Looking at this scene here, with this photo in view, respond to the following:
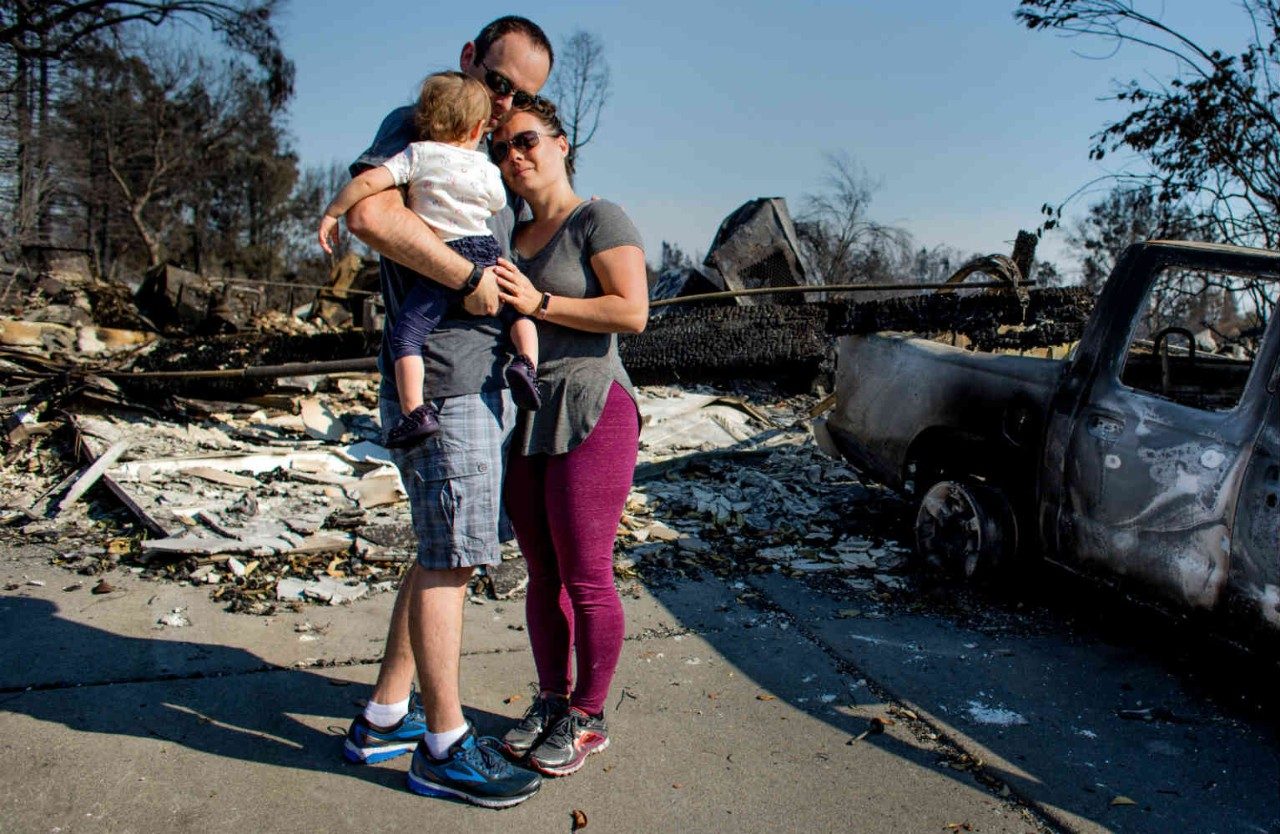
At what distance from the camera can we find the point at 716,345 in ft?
29.6

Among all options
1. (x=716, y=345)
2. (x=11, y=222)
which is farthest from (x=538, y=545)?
(x=11, y=222)

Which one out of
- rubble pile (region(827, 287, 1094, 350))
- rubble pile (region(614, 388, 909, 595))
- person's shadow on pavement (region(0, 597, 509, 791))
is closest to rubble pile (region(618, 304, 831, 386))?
rubble pile (region(614, 388, 909, 595))

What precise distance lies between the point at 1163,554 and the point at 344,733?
305 cm

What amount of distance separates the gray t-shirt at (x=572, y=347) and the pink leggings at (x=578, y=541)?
0.18 ft

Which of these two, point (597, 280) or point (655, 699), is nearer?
point (597, 280)

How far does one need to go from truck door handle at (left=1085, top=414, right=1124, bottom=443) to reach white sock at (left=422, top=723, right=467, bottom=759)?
2.83 meters

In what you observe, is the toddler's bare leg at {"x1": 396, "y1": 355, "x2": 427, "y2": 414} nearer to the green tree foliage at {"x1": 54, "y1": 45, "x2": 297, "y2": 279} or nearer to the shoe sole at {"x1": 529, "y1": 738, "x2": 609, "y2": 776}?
the shoe sole at {"x1": 529, "y1": 738, "x2": 609, "y2": 776}

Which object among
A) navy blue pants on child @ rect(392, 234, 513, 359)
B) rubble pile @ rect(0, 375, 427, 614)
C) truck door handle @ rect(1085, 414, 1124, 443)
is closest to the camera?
navy blue pants on child @ rect(392, 234, 513, 359)

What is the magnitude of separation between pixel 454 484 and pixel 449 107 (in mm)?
1002

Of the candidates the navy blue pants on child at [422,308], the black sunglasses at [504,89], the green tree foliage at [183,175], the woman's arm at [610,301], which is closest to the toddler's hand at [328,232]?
the navy blue pants on child at [422,308]

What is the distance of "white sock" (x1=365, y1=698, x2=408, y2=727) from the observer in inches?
109

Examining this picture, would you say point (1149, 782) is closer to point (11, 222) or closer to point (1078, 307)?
point (1078, 307)

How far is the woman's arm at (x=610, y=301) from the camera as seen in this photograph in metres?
2.64

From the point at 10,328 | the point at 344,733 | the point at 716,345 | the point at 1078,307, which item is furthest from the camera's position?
the point at 10,328
